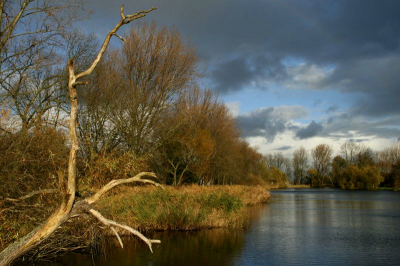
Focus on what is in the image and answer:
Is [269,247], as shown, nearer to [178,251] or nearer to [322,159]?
[178,251]

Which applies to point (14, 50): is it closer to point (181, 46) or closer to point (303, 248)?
point (303, 248)

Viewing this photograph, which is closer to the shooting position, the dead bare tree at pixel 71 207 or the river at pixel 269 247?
the dead bare tree at pixel 71 207

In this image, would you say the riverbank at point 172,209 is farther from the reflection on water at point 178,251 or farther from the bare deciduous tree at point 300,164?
the bare deciduous tree at point 300,164

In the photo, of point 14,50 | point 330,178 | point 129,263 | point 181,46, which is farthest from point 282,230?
point 330,178

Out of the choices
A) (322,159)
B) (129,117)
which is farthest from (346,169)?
(129,117)

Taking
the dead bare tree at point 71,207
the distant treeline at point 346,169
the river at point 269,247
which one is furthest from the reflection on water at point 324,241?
the distant treeline at point 346,169

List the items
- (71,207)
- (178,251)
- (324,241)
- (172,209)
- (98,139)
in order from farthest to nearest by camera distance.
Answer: (98,139), (172,209), (324,241), (178,251), (71,207)

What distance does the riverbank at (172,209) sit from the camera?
1669 cm

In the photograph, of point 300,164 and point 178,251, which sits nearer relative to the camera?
point 178,251

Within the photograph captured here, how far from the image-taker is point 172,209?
17578 millimetres

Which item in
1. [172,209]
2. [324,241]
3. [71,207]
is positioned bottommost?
[324,241]

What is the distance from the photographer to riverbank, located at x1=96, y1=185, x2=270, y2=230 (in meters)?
16.7

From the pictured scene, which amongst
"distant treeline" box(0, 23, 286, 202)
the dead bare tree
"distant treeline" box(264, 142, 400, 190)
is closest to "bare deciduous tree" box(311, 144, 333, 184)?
"distant treeline" box(264, 142, 400, 190)

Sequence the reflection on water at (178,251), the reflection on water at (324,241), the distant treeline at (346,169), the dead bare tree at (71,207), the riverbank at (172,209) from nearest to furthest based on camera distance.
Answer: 1. the dead bare tree at (71,207)
2. the reflection on water at (178,251)
3. the reflection on water at (324,241)
4. the riverbank at (172,209)
5. the distant treeline at (346,169)
